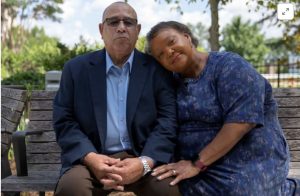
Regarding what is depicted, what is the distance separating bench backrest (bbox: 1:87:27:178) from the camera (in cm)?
427

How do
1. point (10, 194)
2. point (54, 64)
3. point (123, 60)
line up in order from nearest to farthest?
point (123, 60), point (10, 194), point (54, 64)

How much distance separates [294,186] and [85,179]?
1.37 metres

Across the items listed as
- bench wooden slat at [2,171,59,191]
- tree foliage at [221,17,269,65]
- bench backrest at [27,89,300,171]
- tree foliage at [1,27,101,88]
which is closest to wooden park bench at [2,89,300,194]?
bench backrest at [27,89,300,171]

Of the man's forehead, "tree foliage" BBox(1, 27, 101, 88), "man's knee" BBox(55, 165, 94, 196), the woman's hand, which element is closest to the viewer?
"man's knee" BBox(55, 165, 94, 196)

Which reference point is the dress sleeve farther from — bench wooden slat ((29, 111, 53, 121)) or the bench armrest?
bench wooden slat ((29, 111, 53, 121))

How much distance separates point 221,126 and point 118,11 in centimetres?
102

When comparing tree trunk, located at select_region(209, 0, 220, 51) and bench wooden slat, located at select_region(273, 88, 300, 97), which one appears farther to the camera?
tree trunk, located at select_region(209, 0, 220, 51)

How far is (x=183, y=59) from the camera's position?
331 cm

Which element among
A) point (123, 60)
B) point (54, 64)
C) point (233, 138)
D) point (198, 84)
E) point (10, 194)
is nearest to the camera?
point (233, 138)

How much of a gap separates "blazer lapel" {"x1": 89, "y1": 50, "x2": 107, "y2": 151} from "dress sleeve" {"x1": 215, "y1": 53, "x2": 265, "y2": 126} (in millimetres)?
756

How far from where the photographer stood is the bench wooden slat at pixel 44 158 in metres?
4.40

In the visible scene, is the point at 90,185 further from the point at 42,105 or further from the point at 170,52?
the point at 42,105

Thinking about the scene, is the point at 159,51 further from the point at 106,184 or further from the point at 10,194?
the point at 10,194

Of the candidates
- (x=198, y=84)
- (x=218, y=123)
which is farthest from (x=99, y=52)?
(x=218, y=123)
